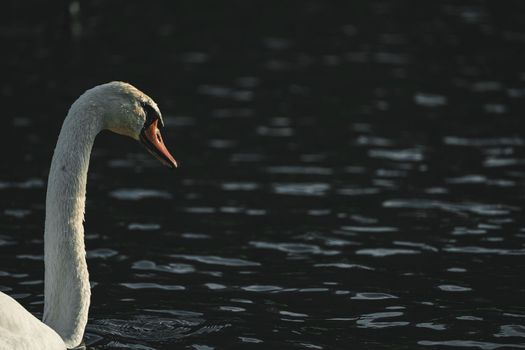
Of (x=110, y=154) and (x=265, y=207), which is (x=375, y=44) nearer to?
(x=110, y=154)

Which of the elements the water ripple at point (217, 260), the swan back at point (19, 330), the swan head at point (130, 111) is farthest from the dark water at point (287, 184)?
the swan head at point (130, 111)

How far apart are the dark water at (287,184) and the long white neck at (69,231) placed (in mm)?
664

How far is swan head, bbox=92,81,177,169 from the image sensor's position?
28.4 feet

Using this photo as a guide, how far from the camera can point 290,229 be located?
12.7m

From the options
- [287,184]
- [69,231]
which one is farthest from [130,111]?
[287,184]

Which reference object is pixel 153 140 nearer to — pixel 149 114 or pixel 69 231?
pixel 149 114

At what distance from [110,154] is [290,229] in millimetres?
4184

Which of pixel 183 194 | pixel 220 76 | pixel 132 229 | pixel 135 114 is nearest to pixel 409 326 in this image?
pixel 135 114

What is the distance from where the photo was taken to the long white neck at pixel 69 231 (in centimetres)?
841

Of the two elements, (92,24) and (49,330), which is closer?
(49,330)

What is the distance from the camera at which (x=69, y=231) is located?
8539mm

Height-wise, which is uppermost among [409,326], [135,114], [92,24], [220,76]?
[92,24]

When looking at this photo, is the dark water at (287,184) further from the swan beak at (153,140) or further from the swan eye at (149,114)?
the swan eye at (149,114)

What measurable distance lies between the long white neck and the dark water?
66 centimetres
